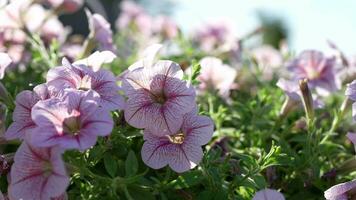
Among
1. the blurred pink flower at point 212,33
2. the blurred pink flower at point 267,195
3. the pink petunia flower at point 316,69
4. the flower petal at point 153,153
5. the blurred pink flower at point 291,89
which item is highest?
the flower petal at point 153,153

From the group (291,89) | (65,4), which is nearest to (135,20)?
(65,4)

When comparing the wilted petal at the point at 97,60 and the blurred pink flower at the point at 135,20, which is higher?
the wilted petal at the point at 97,60

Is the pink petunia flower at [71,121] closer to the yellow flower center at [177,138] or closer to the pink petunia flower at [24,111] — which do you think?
the pink petunia flower at [24,111]

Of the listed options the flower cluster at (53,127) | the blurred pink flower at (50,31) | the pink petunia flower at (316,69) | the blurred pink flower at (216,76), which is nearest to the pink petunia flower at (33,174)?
the flower cluster at (53,127)

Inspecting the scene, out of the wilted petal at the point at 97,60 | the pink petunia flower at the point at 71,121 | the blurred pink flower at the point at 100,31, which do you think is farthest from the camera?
the blurred pink flower at the point at 100,31

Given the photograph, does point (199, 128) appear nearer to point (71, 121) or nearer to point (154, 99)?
point (154, 99)

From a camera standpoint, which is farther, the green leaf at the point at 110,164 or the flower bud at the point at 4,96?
the flower bud at the point at 4,96
